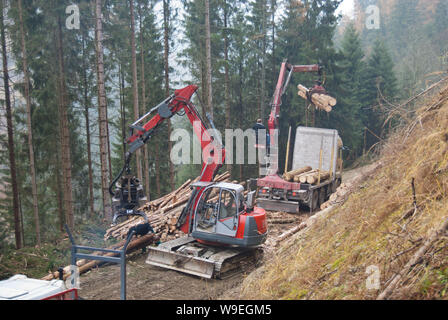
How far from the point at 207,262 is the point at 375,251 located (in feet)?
15.5

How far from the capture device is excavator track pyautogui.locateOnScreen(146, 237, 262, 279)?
929 centimetres

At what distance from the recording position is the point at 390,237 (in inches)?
219

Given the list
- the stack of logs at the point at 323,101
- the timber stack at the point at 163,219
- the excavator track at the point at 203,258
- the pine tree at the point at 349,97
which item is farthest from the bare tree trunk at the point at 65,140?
the pine tree at the point at 349,97

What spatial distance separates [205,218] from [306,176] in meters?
5.81

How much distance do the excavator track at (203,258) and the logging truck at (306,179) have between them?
13.8 ft

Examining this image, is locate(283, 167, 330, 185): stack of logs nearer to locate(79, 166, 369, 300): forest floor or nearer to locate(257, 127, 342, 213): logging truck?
locate(257, 127, 342, 213): logging truck

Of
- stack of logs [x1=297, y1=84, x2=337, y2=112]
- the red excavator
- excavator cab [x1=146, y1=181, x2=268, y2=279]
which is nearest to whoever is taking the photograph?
excavator cab [x1=146, y1=181, x2=268, y2=279]

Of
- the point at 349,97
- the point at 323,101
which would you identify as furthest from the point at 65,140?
the point at 349,97

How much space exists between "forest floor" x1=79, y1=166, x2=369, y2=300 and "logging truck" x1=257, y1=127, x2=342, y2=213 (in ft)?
14.0

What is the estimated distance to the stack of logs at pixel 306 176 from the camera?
1478 cm

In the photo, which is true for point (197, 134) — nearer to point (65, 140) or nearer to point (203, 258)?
point (203, 258)

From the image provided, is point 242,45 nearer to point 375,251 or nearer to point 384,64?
point 384,64

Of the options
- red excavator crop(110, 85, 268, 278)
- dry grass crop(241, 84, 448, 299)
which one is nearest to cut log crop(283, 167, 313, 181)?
red excavator crop(110, 85, 268, 278)

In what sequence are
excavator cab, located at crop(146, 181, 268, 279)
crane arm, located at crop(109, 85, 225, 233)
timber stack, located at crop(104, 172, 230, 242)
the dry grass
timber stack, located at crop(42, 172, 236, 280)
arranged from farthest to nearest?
timber stack, located at crop(104, 172, 230, 242)
crane arm, located at crop(109, 85, 225, 233)
timber stack, located at crop(42, 172, 236, 280)
excavator cab, located at crop(146, 181, 268, 279)
the dry grass
